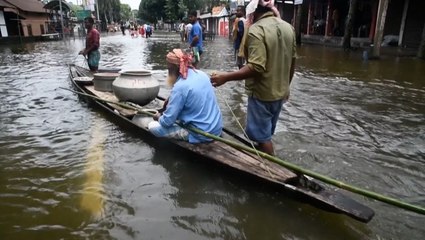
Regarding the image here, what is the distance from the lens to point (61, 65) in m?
14.3

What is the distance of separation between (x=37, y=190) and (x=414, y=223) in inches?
164

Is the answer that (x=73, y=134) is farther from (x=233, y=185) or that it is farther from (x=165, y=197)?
(x=233, y=185)

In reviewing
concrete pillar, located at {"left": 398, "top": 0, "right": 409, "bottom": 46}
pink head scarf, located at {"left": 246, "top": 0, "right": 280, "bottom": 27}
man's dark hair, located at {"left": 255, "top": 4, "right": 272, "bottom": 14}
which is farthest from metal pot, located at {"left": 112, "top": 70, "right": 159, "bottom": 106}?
concrete pillar, located at {"left": 398, "top": 0, "right": 409, "bottom": 46}

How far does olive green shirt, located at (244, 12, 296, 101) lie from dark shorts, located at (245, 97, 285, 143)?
0.09 m

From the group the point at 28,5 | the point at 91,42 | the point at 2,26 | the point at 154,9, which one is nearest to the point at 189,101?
the point at 91,42

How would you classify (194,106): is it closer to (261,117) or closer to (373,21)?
(261,117)

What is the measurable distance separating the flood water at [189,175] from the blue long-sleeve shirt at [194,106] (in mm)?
419

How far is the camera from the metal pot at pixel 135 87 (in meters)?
5.92

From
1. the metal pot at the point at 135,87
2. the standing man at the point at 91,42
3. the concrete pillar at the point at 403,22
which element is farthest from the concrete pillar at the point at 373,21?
the metal pot at the point at 135,87

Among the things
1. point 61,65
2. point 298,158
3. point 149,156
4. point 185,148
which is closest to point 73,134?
point 149,156

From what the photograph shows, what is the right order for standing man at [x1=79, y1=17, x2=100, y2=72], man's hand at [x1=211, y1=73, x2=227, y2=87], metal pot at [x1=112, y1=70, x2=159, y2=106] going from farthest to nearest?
standing man at [x1=79, y1=17, x2=100, y2=72]
metal pot at [x1=112, y1=70, x2=159, y2=106]
man's hand at [x1=211, y1=73, x2=227, y2=87]

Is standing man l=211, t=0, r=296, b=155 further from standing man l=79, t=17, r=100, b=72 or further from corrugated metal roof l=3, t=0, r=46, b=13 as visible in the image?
corrugated metal roof l=3, t=0, r=46, b=13

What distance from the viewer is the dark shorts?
145 inches

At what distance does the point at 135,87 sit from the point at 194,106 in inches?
90.3
